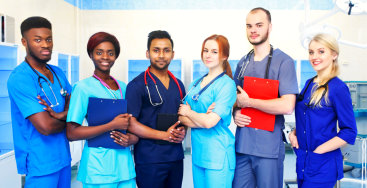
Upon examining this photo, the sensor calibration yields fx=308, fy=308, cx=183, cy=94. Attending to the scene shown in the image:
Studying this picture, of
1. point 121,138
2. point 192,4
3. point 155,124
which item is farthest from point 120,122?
point 192,4

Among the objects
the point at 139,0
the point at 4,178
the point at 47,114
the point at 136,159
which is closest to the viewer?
the point at 47,114

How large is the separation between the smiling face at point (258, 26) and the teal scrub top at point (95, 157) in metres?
0.86

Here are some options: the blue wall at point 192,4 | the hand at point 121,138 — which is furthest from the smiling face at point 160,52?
the blue wall at point 192,4

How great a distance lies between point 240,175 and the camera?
1739mm

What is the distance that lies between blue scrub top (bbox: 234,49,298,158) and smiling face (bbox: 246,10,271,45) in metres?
0.12

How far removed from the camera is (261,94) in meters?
1.72

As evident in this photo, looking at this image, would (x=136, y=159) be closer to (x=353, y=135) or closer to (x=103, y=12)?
(x=353, y=135)

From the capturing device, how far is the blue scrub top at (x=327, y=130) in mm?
1579


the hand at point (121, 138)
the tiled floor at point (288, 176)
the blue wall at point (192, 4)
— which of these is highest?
the blue wall at point (192, 4)

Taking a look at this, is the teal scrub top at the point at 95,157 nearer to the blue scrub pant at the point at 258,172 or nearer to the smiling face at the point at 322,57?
the blue scrub pant at the point at 258,172

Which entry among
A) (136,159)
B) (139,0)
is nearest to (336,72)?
(136,159)

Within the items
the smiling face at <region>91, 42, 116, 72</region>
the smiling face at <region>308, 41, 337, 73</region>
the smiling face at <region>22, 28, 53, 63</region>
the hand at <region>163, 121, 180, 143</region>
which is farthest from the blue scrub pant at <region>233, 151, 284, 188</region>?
the smiling face at <region>22, 28, 53, 63</region>

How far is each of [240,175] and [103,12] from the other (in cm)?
419

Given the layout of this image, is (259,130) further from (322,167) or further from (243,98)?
(322,167)
